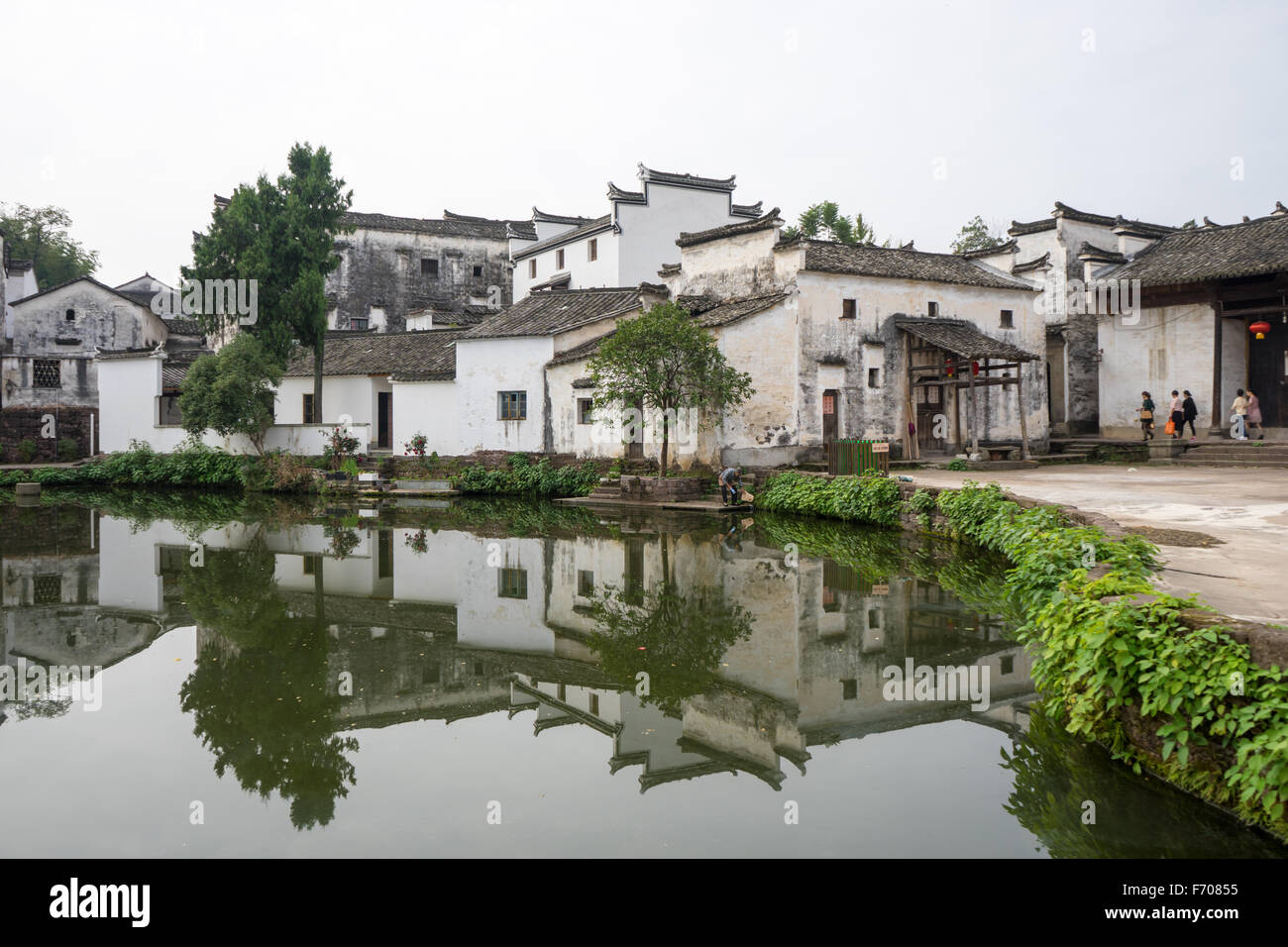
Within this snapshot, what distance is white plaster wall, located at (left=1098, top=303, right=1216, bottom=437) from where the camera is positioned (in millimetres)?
20953

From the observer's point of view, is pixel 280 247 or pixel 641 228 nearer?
pixel 280 247

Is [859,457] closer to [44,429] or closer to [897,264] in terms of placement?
[897,264]

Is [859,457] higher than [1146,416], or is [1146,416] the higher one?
[1146,416]

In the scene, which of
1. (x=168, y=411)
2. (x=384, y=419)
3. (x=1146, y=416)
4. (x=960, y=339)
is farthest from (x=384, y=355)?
(x=1146, y=416)

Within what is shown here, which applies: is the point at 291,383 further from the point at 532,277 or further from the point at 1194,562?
the point at 1194,562

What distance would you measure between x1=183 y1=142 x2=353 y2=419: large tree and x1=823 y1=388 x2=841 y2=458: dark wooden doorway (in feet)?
46.2

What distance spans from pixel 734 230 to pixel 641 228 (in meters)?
7.95

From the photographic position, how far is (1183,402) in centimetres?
2066

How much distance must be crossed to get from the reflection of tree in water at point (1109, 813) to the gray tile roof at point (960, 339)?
1642 cm

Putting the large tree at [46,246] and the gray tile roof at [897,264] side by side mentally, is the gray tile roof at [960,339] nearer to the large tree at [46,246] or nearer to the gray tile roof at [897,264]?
the gray tile roof at [897,264]

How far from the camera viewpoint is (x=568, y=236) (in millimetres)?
31719

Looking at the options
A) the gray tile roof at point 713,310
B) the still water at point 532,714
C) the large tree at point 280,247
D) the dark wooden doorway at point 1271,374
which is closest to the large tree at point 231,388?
the large tree at point 280,247

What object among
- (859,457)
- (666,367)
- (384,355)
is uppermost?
(384,355)

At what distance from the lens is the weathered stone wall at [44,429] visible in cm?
2889
